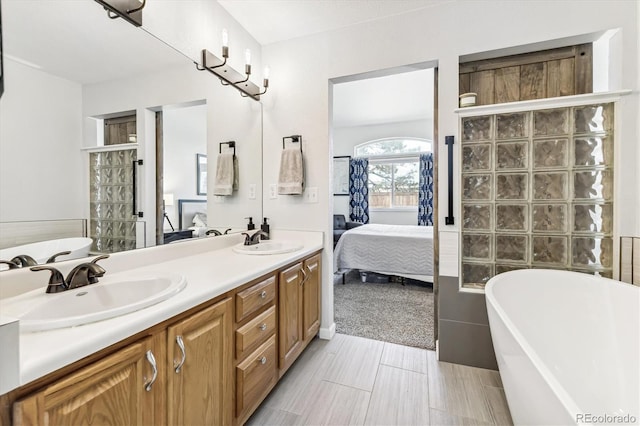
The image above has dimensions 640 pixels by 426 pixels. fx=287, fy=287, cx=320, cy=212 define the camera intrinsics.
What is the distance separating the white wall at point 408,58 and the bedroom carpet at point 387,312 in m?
0.45

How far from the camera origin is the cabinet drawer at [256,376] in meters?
1.32

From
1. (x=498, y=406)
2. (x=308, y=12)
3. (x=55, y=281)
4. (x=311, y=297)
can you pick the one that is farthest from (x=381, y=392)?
(x=308, y=12)

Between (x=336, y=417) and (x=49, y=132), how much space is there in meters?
1.86

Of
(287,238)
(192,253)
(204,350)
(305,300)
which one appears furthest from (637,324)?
(192,253)

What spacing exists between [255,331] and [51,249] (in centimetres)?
92

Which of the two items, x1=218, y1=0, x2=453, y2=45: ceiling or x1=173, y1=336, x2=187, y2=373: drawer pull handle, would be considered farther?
x1=218, y1=0, x2=453, y2=45: ceiling

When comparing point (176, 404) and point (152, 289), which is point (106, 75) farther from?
point (176, 404)

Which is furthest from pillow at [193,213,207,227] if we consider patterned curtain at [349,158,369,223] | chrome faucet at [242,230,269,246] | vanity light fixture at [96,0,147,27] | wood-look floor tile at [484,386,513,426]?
patterned curtain at [349,158,369,223]

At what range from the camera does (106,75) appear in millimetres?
1346

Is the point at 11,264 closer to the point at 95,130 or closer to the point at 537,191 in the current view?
the point at 95,130

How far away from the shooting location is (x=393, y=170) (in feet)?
21.1

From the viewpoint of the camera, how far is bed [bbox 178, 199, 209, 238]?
1814mm

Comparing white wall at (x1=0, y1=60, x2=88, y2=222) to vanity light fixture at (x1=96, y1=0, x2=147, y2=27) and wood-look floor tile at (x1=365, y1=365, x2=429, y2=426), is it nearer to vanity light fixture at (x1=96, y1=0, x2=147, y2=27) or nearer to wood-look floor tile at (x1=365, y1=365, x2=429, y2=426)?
vanity light fixture at (x1=96, y1=0, x2=147, y2=27)

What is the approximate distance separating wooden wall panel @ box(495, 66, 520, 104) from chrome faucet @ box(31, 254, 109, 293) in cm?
257
